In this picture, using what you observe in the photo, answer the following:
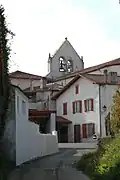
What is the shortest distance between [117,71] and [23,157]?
3737cm

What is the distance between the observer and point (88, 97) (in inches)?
2256

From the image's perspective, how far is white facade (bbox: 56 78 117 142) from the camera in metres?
54.9

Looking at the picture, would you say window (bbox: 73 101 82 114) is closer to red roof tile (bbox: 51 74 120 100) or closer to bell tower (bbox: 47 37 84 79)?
red roof tile (bbox: 51 74 120 100)

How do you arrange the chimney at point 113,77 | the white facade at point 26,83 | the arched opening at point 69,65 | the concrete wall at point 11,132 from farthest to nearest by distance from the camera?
the arched opening at point 69,65 < the white facade at point 26,83 < the chimney at point 113,77 < the concrete wall at point 11,132

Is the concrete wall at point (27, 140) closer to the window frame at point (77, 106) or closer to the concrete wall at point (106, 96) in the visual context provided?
the concrete wall at point (106, 96)

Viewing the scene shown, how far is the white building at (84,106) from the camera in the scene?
55.2m

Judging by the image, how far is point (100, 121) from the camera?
178ft

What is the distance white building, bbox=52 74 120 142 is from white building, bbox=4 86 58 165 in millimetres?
19555

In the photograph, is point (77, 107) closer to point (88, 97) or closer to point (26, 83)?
point (88, 97)

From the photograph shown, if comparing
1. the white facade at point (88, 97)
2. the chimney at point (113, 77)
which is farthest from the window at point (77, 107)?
the chimney at point (113, 77)

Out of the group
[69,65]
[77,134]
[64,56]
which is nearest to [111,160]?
[77,134]

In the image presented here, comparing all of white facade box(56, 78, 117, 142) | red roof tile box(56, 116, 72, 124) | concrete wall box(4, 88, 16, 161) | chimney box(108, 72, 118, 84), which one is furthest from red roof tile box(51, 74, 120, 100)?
concrete wall box(4, 88, 16, 161)

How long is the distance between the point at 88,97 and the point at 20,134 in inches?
1186

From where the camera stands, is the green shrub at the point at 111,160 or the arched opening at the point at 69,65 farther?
the arched opening at the point at 69,65
